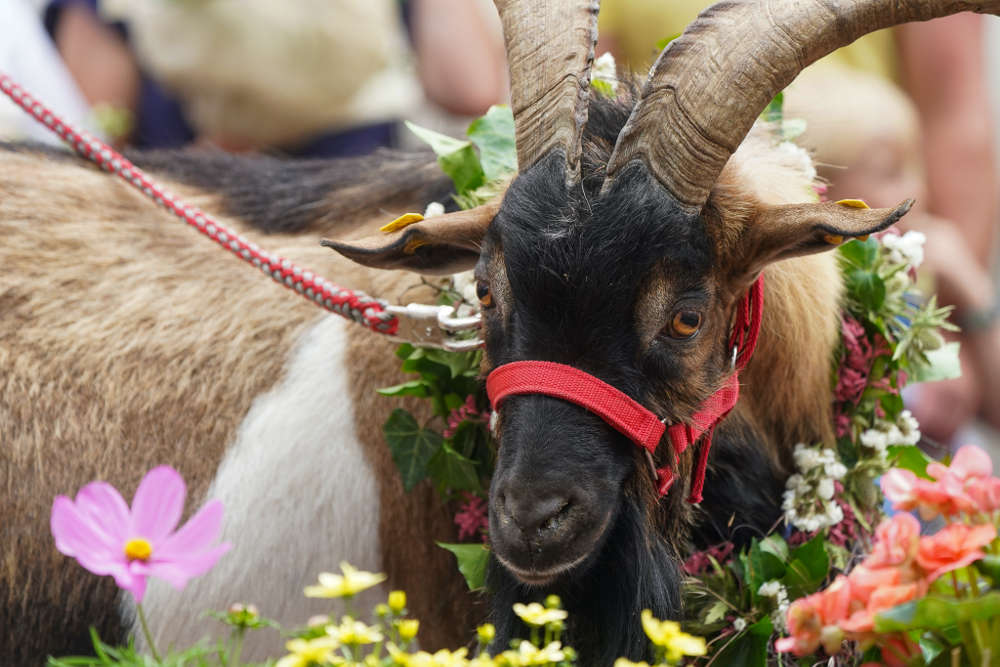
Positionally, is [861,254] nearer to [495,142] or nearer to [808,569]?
[808,569]

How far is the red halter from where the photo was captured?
7.22ft

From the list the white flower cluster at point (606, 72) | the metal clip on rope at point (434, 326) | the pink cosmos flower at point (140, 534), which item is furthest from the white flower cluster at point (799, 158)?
the pink cosmos flower at point (140, 534)

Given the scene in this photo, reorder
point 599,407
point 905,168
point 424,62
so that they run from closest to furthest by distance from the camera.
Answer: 1. point 599,407
2. point 905,168
3. point 424,62

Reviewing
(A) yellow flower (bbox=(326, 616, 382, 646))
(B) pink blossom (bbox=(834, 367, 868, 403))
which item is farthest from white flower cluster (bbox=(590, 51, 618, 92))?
(A) yellow flower (bbox=(326, 616, 382, 646))

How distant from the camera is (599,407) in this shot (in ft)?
7.20

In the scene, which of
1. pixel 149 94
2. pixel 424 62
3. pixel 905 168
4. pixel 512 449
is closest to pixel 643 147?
pixel 512 449

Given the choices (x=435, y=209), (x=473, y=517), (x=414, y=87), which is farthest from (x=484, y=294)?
(x=414, y=87)

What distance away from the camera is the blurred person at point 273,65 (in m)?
5.23

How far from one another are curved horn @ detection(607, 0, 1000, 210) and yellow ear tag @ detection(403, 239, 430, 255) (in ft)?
1.65

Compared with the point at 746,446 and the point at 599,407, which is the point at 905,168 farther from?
the point at 599,407

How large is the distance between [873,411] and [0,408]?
2.34 m

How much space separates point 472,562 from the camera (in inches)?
106

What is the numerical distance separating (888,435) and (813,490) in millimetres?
265

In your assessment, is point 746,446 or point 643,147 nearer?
point 643,147
